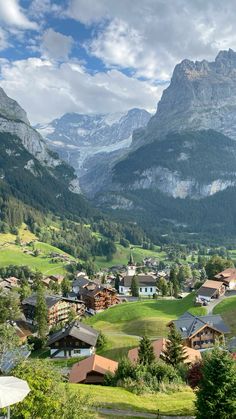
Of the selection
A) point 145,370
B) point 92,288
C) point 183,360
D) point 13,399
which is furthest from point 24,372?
point 92,288

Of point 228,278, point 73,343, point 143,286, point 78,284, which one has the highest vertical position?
point 228,278

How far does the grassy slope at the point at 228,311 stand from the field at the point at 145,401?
166ft

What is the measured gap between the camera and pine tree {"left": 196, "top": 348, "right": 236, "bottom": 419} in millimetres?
33594

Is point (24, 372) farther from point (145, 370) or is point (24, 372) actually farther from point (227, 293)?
point (227, 293)

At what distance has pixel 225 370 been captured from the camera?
34.4 m

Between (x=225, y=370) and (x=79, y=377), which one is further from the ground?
(x=225, y=370)

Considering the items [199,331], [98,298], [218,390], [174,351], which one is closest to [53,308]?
[98,298]

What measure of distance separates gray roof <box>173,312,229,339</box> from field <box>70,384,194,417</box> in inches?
1667

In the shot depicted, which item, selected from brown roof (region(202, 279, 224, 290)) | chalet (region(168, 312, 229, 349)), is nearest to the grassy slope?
chalet (region(168, 312, 229, 349))

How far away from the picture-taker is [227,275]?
146 meters

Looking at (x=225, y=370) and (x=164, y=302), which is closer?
(x=225, y=370)

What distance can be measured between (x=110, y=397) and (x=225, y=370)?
17.0 m

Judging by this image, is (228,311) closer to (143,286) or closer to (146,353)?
(146,353)

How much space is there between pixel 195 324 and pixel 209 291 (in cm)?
3534
